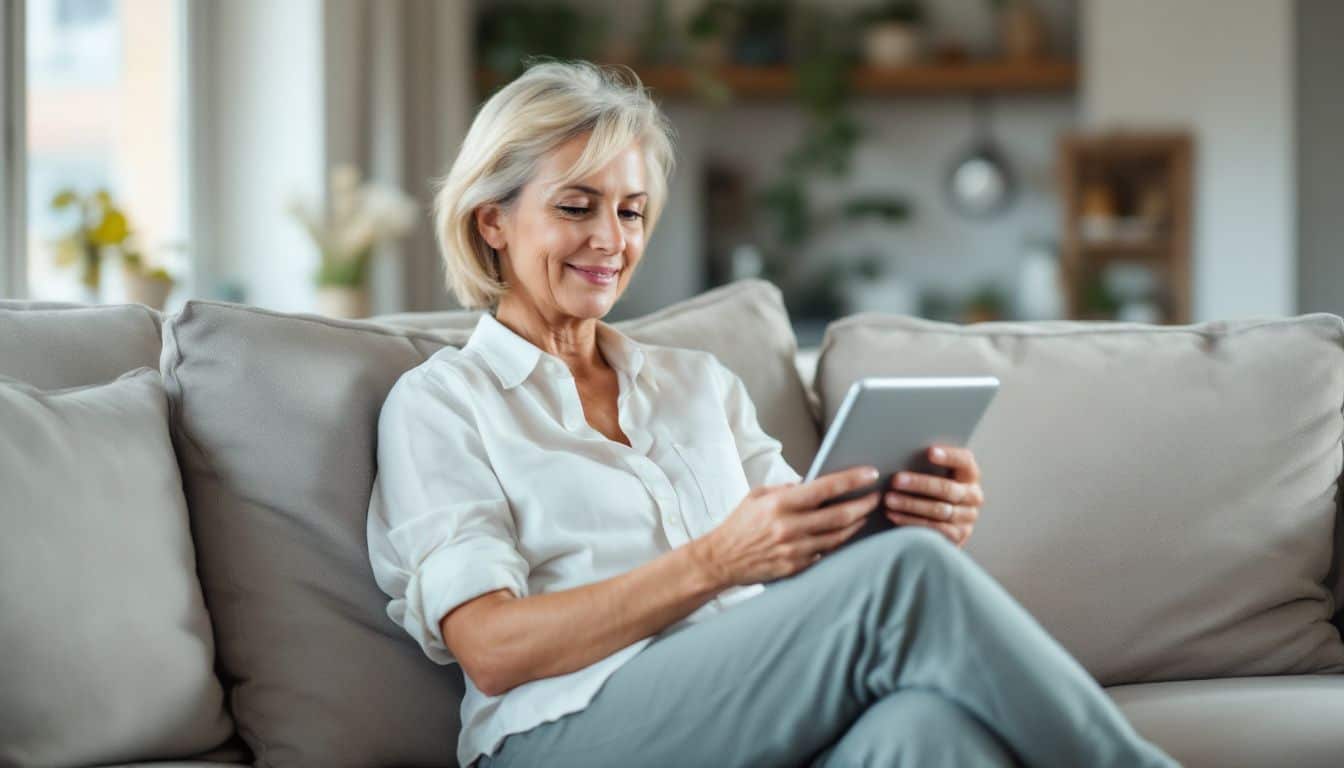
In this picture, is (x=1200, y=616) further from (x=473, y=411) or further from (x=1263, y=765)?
(x=473, y=411)

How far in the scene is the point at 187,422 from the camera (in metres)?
1.66

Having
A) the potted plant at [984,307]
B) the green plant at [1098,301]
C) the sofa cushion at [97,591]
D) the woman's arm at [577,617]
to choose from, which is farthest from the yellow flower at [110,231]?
the green plant at [1098,301]

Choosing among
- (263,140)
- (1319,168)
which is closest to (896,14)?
(1319,168)

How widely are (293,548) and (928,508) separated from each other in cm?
69

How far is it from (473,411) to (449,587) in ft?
0.80

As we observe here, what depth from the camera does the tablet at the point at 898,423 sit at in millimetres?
1374

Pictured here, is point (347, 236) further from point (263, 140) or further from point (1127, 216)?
point (1127, 216)

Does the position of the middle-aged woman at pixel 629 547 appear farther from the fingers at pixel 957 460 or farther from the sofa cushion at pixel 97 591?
the sofa cushion at pixel 97 591

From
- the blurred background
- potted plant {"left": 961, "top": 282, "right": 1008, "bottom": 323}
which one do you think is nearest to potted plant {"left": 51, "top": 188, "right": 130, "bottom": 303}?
the blurred background

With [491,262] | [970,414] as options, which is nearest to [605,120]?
[491,262]

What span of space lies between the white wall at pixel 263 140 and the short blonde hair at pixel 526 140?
265 centimetres

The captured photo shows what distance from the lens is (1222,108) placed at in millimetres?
6176

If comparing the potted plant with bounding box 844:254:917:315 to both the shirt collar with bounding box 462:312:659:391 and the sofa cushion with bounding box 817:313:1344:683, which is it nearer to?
the sofa cushion with bounding box 817:313:1344:683

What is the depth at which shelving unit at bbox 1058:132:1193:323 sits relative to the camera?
620 centimetres
